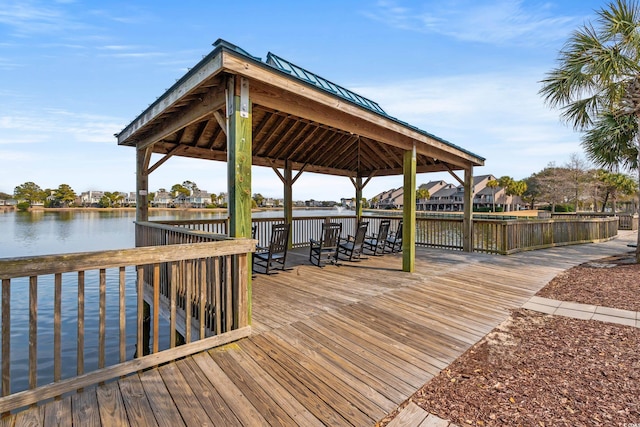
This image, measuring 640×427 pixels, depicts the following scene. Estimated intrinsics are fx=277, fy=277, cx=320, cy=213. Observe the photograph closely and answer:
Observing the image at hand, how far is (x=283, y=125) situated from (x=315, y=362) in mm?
5636

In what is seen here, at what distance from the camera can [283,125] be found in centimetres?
676

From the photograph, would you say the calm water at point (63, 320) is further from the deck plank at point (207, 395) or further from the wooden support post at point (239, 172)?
the wooden support post at point (239, 172)

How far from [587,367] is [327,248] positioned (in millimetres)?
4412

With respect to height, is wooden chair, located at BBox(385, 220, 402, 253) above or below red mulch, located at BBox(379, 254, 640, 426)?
above

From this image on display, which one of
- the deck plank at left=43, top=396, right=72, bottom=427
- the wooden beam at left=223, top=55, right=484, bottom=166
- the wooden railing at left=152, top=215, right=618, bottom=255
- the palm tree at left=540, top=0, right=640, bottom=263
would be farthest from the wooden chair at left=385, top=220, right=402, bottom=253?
the deck plank at left=43, top=396, right=72, bottom=427

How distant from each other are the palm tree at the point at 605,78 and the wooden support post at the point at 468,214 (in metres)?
2.62

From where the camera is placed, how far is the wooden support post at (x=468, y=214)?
7.89 m

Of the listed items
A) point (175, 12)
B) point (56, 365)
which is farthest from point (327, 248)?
point (175, 12)

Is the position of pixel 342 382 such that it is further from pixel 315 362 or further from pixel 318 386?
pixel 315 362

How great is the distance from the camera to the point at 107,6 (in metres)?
5.47

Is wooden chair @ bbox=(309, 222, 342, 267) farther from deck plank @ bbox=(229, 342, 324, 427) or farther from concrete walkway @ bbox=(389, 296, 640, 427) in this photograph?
deck plank @ bbox=(229, 342, 324, 427)

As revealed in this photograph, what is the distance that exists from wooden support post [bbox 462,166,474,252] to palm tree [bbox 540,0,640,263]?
2.62m

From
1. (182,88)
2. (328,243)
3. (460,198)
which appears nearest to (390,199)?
(460,198)

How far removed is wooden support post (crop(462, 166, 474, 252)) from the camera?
25.9ft
